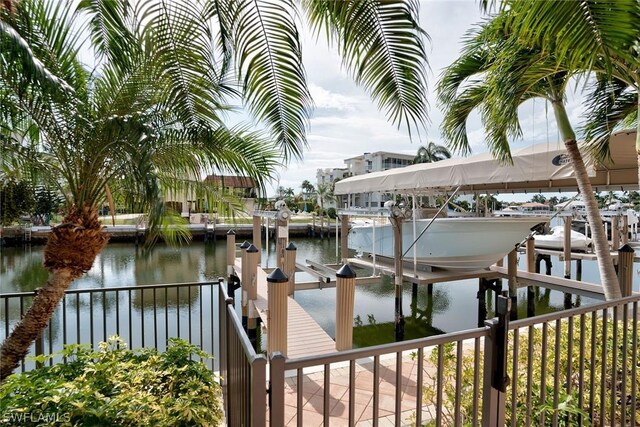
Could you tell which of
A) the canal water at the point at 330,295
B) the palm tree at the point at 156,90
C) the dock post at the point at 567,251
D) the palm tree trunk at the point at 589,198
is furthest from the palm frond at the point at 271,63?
the dock post at the point at 567,251

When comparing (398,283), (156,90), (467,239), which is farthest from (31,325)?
(467,239)

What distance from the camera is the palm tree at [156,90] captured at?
2.15m

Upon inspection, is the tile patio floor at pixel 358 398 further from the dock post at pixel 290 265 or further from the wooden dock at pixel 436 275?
the wooden dock at pixel 436 275

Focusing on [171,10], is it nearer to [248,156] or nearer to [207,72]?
[207,72]

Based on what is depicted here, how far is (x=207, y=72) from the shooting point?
276cm

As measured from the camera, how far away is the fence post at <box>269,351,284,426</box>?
1272mm

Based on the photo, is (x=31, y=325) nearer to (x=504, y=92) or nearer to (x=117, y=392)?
(x=117, y=392)

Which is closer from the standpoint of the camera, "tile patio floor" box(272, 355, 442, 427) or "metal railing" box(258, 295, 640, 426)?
"metal railing" box(258, 295, 640, 426)

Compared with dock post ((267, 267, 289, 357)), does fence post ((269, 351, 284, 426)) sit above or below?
above

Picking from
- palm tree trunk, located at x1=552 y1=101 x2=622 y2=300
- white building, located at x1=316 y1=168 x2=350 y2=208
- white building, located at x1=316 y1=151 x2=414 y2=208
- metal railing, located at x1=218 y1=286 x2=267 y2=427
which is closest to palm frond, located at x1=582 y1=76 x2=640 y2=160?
palm tree trunk, located at x1=552 y1=101 x2=622 y2=300

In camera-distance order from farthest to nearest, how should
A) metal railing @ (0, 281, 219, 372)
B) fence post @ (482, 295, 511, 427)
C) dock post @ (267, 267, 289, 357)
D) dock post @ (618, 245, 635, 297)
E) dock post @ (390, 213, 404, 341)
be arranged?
dock post @ (390, 213, 404, 341) → metal railing @ (0, 281, 219, 372) → dock post @ (618, 245, 635, 297) → dock post @ (267, 267, 289, 357) → fence post @ (482, 295, 511, 427)

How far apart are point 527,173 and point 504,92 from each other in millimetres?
2216

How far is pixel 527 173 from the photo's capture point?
5.31 meters

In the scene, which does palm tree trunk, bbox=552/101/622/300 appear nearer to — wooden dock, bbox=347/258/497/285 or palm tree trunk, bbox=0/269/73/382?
wooden dock, bbox=347/258/497/285
